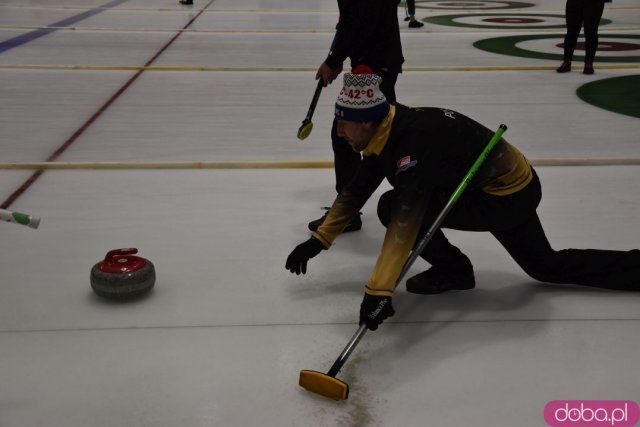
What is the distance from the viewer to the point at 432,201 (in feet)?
10.2

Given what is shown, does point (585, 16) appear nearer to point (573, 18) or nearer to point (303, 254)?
point (573, 18)

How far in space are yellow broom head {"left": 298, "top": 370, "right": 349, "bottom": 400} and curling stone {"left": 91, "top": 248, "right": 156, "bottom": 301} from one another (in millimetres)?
1019

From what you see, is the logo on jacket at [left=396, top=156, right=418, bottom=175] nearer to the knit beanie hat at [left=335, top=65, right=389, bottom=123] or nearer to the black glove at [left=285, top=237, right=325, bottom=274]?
the knit beanie hat at [left=335, top=65, right=389, bottom=123]

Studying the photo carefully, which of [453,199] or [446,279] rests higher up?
[453,199]

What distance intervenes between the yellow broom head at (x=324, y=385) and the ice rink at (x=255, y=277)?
0.04 m

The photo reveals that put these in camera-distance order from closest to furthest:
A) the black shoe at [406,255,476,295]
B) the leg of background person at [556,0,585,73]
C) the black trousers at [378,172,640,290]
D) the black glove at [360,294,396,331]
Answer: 1. the black glove at [360,294,396,331]
2. the black trousers at [378,172,640,290]
3. the black shoe at [406,255,476,295]
4. the leg of background person at [556,0,585,73]

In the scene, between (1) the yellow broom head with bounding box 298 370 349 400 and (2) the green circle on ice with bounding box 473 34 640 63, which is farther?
(2) the green circle on ice with bounding box 473 34 640 63

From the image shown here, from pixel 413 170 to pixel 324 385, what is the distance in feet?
2.96

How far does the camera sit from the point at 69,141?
5895mm

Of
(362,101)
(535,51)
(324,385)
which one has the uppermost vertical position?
(362,101)

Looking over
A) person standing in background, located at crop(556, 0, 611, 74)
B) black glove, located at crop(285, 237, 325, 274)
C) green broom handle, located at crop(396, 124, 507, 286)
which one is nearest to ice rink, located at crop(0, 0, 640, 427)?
black glove, located at crop(285, 237, 325, 274)

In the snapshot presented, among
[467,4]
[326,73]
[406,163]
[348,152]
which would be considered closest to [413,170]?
[406,163]

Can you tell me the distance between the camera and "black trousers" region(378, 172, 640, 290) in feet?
10.2

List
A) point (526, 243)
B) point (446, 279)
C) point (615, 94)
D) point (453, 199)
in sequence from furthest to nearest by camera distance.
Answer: point (615, 94), point (446, 279), point (526, 243), point (453, 199)
